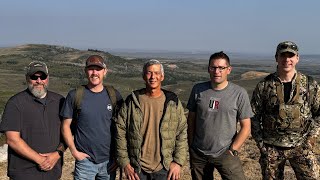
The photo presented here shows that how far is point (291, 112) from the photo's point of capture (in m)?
5.52

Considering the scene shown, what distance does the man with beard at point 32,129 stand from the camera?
489cm

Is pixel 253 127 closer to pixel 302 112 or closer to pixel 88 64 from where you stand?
pixel 302 112

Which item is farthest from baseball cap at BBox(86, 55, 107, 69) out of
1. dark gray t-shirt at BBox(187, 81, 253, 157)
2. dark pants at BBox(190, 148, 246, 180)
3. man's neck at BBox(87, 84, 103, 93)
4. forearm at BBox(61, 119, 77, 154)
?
dark pants at BBox(190, 148, 246, 180)

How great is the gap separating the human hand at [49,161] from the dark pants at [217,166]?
194 cm

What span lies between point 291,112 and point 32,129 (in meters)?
3.50

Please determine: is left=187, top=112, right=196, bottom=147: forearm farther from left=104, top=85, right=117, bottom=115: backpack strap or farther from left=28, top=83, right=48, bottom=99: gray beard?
left=28, top=83, right=48, bottom=99: gray beard

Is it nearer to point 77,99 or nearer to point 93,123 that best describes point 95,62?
point 77,99

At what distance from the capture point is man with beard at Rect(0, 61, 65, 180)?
4.89 m


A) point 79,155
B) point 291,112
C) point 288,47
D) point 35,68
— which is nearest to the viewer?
point 35,68

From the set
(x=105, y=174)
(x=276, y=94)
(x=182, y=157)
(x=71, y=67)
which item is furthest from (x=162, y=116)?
(x=71, y=67)

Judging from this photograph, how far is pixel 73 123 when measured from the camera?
212 inches

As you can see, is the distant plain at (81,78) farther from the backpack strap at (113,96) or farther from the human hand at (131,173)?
the backpack strap at (113,96)

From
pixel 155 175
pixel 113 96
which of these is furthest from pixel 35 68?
pixel 155 175

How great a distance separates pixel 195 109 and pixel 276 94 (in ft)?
3.80
